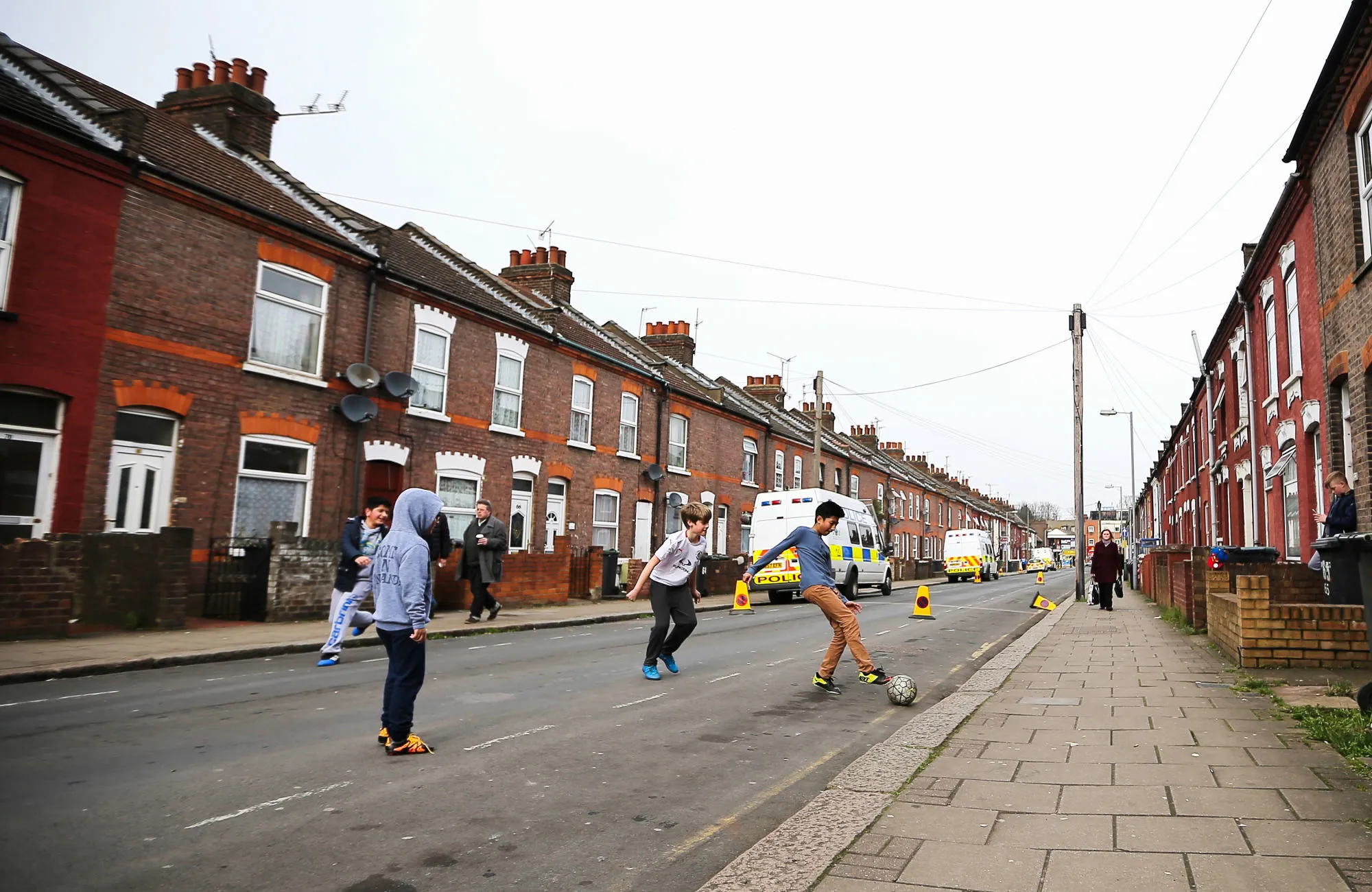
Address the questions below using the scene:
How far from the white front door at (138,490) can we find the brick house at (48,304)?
1.66 feet

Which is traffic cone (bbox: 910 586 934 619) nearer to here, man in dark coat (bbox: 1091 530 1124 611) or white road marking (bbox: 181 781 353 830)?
man in dark coat (bbox: 1091 530 1124 611)

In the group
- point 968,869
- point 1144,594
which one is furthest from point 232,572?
point 1144,594

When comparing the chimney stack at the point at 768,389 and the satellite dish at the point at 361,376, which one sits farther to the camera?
the chimney stack at the point at 768,389

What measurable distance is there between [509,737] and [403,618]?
1.22 meters

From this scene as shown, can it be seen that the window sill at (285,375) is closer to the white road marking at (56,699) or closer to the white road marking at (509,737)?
the white road marking at (56,699)

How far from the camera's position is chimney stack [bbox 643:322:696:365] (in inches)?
1430

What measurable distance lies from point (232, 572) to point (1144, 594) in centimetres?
2569

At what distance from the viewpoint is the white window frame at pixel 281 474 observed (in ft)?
48.8

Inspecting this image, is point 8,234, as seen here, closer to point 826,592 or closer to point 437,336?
point 437,336

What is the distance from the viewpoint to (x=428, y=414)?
62.1ft

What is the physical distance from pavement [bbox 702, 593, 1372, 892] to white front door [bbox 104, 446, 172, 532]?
39.0ft

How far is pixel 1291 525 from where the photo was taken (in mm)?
16266

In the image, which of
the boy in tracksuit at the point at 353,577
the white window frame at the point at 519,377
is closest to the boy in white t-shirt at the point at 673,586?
the boy in tracksuit at the point at 353,577

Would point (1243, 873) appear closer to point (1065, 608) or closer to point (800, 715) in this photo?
point (800, 715)
